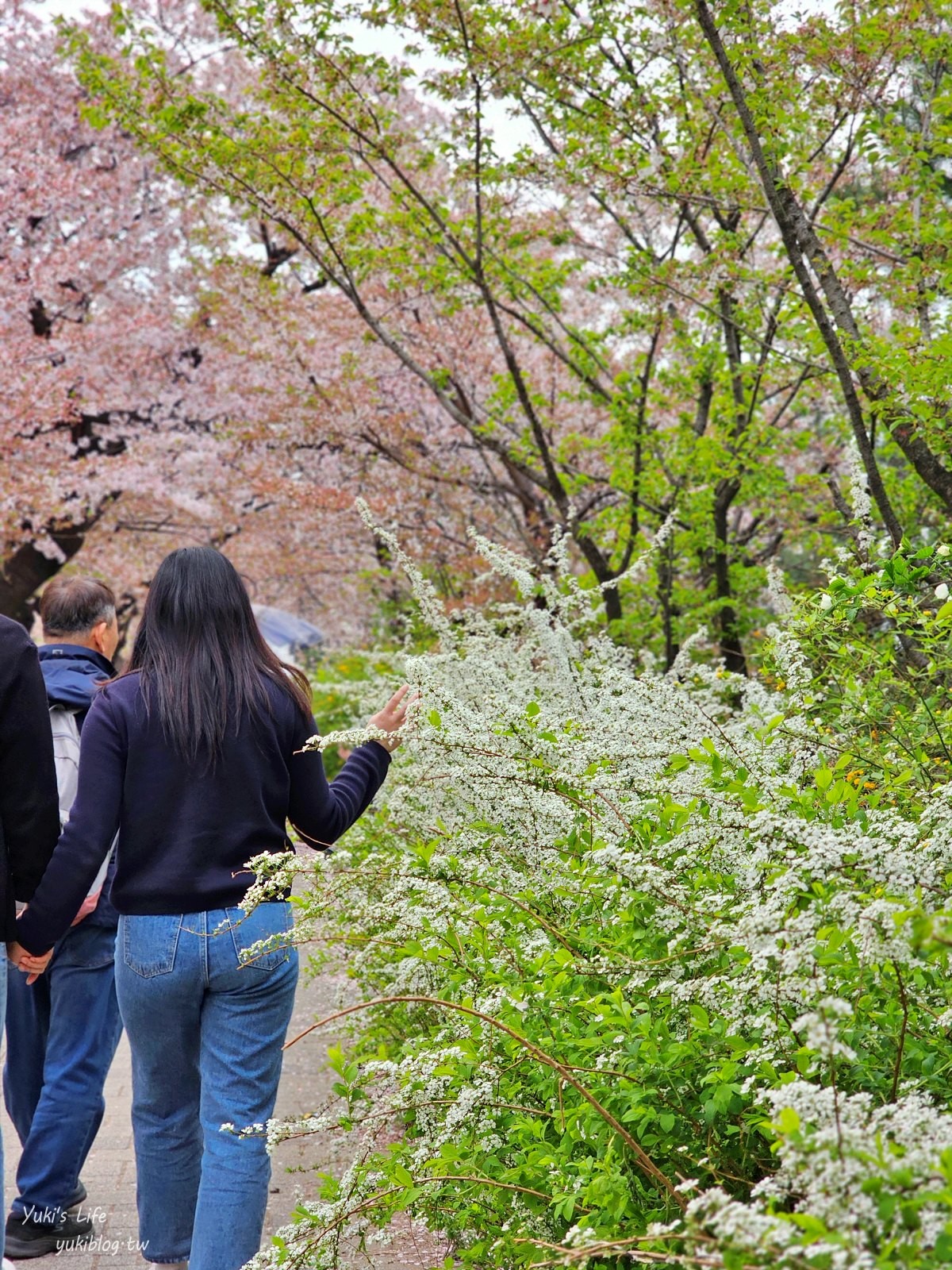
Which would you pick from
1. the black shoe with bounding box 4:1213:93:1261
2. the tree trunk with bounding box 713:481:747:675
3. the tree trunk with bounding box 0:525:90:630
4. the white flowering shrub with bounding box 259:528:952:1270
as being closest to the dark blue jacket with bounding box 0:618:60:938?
the white flowering shrub with bounding box 259:528:952:1270

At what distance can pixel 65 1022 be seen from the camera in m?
3.73

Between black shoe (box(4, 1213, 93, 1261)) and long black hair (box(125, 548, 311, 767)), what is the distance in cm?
180

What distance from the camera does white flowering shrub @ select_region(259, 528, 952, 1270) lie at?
1.43 metres

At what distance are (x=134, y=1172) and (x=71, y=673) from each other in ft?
6.18

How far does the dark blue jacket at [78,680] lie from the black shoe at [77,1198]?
844 millimetres

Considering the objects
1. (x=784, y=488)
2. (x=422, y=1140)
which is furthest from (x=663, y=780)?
(x=784, y=488)

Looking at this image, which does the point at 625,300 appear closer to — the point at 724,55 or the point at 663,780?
the point at 724,55

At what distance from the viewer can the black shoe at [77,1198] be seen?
370 centimetres

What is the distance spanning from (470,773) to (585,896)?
1.45 ft

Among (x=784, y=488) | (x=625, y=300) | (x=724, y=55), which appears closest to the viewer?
(x=724, y=55)

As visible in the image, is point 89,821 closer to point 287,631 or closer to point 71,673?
point 71,673

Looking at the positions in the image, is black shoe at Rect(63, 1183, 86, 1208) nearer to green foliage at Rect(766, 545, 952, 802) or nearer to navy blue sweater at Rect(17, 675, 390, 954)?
navy blue sweater at Rect(17, 675, 390, 954)

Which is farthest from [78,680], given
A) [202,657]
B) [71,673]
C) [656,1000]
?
[656,1000]

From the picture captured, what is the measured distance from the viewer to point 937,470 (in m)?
4.74
